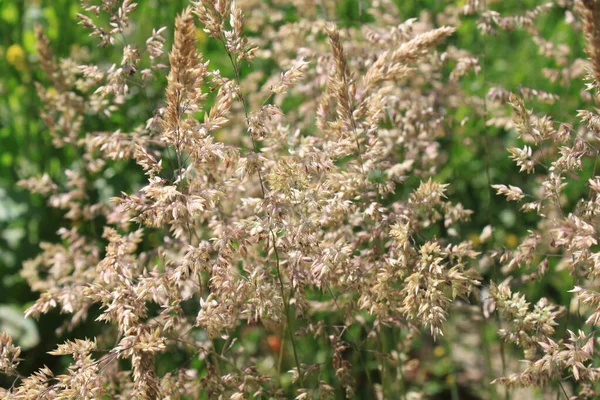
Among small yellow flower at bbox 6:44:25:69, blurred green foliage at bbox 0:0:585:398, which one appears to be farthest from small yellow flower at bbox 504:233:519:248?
small yellow flower at bbox 6:44:25:69

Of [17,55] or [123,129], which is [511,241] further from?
[17,55]

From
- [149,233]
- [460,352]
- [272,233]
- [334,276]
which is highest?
[272,233]

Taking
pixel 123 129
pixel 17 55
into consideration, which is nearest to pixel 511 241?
pixel 123 129

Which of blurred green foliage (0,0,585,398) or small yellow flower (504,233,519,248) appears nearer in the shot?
blurred green foliage (0,0,585,398)

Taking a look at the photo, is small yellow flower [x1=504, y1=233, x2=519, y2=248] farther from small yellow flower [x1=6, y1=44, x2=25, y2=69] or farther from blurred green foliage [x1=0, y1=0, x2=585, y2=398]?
small yellow flower [x1=6, y1=44, x2=25, y2=69]

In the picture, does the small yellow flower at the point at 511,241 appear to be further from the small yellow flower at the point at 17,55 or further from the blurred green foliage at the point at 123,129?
the small yellow flower at the point at 17,55

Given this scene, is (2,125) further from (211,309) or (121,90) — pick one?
(211,309)

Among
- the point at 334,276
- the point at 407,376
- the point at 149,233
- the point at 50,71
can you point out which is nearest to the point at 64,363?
the point at 149,233
